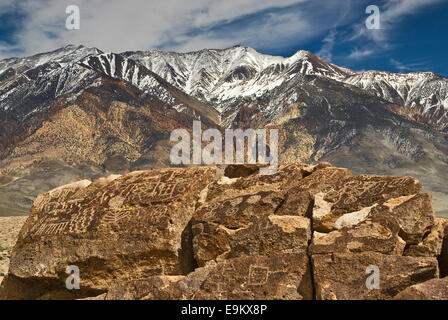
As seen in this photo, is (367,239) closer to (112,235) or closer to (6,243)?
(112,235)

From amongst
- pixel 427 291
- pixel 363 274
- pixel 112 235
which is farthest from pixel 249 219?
pixel 427 291

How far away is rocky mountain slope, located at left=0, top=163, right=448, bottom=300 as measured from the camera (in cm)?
786

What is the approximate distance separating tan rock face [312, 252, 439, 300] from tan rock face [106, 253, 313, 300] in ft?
1.03

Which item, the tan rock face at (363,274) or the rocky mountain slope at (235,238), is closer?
the tan rock face at (363,274)

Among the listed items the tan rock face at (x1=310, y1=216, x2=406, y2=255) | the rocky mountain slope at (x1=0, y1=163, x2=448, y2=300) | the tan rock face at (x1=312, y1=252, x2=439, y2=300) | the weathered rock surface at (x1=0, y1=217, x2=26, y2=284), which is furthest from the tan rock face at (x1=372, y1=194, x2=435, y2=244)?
the weathered rock surface at (x1=0, y1=217, x2=26, y2=284)

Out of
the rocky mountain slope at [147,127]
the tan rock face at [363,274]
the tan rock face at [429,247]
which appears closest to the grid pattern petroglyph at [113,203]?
the tan rock face at [363,274]

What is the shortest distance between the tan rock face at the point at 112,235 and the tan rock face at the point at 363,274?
3.29 meters

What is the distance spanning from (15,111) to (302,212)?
14541cm

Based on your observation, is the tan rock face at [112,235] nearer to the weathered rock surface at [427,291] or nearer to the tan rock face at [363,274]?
the tan rock face at [363,274]

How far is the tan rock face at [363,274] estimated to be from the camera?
7.28 meters

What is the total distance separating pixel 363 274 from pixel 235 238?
263cm

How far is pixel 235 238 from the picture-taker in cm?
940

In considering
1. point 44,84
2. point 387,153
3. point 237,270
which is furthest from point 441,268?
point 44,84
